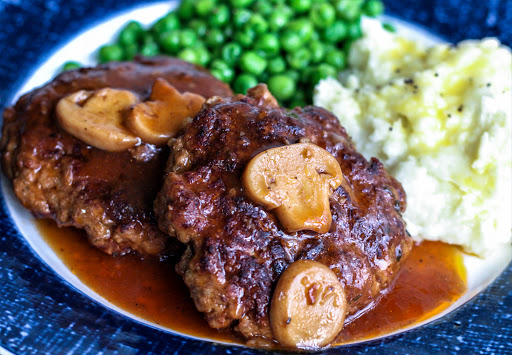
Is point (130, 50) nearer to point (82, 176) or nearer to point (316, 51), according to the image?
point (316, 51)

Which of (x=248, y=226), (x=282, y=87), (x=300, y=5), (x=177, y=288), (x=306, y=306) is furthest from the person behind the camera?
(x=300, y=5)

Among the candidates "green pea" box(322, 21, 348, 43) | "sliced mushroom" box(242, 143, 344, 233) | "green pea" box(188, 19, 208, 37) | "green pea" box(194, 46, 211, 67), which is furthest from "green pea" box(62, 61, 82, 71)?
"sliced mushroom" box(242, 143, 344, 233)

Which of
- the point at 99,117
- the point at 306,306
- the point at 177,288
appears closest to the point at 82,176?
the point at 99,117

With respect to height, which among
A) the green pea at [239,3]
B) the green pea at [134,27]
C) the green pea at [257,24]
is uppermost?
the green pea at [239,3]

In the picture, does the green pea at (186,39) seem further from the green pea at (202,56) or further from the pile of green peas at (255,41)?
the green pea at (202,56)

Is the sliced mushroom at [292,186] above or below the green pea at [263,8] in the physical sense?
below

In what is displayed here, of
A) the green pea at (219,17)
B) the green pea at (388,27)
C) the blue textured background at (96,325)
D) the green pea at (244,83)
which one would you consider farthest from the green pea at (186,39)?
the blue textured background at (96,325)

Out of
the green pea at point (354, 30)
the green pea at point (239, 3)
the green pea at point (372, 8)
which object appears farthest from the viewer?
the green pea at point (372, 8)
